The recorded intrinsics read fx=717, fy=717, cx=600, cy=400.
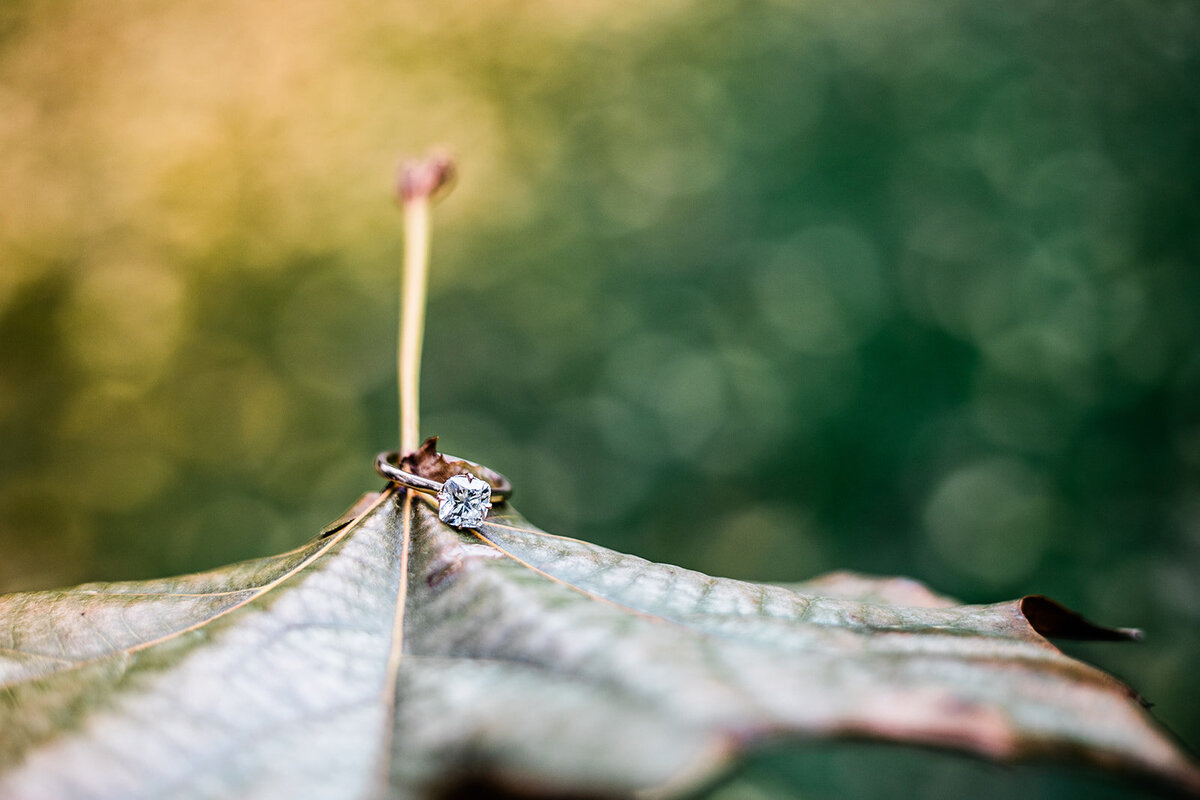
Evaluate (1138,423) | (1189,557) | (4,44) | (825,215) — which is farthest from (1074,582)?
(4,44)

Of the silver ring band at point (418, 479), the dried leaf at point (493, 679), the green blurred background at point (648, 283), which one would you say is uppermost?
the green blurred background at point (648, 283)

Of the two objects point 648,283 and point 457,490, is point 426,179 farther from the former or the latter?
point 648,283

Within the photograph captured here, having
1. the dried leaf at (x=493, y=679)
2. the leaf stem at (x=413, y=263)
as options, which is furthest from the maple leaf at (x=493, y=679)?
the leaf stem at (x=413, y=263)

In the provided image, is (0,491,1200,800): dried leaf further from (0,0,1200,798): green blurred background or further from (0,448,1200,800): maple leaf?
(0,0,1200,798): green blurred background

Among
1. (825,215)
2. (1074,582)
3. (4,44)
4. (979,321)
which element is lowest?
(1074,582)

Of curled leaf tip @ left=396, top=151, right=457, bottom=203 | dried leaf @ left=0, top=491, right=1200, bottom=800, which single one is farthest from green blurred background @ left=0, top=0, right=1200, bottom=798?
dried leaf @ left=0, top=491, right=1200, bottom=800

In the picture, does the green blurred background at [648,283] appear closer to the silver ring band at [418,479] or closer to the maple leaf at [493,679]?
the silver ring band at [418,479]

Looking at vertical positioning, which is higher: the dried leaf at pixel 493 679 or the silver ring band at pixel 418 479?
the silver ring band at pixel 418 479

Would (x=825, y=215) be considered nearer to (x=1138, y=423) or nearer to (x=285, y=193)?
(x=1138, y=423)
